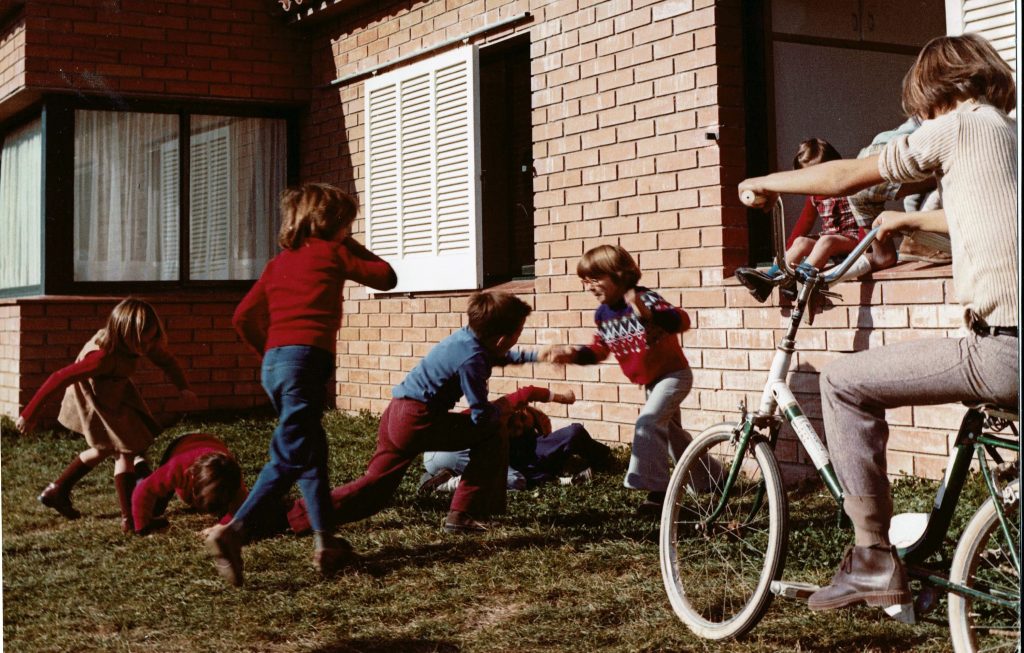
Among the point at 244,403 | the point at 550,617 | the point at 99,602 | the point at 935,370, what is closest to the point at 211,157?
the point at 244,403

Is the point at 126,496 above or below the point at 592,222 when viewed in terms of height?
below

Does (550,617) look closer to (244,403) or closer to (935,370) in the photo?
(935,370)

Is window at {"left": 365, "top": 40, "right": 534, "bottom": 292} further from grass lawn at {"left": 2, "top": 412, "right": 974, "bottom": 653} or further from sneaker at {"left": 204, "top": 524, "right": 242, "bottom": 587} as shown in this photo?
sneaker at {"left": 204, "top": 524, "right": 242, "bottom": 587}

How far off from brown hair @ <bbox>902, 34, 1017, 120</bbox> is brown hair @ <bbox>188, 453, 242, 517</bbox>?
9.59 feet

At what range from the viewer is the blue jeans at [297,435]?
3.55m

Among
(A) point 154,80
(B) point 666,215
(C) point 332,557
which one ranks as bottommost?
(C) point 332,557

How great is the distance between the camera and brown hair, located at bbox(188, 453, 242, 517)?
4230mm

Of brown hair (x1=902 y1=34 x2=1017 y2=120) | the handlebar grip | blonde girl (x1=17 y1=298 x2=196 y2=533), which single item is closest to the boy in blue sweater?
blonde girl (x1=17 y1=298 x2=196 y2=533)

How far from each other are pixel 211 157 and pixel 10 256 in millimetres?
1475

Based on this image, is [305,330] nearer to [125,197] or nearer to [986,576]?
[986,576]

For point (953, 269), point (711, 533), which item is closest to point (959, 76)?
point (953, 269)

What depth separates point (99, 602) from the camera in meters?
3.49

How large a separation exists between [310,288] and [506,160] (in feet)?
9.50

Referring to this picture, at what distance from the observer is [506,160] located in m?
6.27
